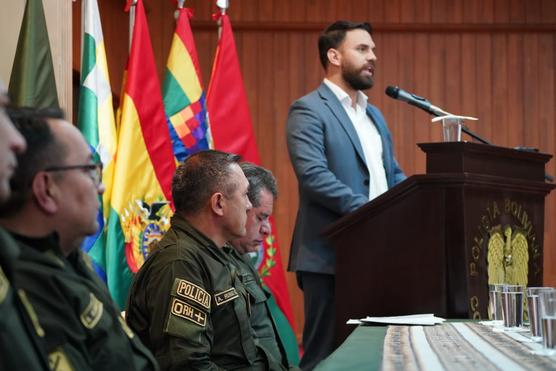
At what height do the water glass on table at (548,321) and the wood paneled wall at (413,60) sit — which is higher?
the wood paneled wall at (413,60)

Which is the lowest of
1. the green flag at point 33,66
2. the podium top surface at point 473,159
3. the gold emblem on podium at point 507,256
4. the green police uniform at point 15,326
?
the green police uniform at point 15,326

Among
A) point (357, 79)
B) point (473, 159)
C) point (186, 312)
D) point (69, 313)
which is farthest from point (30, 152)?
point (357, 79)

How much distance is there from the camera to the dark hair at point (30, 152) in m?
1.57

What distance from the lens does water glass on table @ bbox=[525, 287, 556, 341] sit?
1793 mm

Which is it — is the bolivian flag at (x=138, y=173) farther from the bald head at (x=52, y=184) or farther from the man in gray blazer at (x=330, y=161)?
the bald head at (x=52, y=184)

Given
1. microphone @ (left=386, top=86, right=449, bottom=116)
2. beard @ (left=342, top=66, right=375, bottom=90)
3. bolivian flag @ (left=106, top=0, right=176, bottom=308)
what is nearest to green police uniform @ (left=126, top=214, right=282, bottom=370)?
microphone @ (left=386, top=86, right=449, bottom=116)

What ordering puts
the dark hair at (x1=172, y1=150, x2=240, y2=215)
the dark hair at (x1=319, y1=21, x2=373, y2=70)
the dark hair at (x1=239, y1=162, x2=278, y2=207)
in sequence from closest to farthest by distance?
the dark hair at (x1=172, y1=150, x2=240, y2=215)
the dark hair at (x1=239, y1=162, x2=278, y2=207)
the dark hair at (x1=319, y1=21, x2=373, y2=70)

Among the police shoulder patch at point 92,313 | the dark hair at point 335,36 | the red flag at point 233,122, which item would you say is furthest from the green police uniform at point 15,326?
the red flag at point 233,122

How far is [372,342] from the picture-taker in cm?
200

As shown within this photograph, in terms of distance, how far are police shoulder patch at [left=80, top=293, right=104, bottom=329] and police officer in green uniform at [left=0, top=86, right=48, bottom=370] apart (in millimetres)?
157

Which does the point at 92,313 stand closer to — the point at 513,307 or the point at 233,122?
the point at 513,307

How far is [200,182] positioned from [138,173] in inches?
59.7

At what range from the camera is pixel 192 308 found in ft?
7.34

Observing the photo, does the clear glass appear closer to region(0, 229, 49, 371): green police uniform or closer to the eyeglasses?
the eyeglasses
